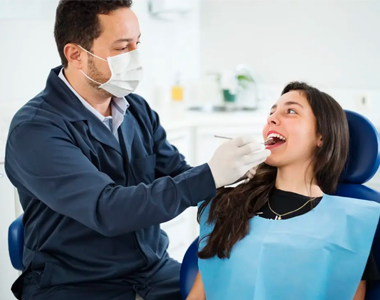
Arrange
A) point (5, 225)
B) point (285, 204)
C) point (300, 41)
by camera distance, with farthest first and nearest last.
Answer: point (300, 41)
point (5, 225)
point (285, 204)

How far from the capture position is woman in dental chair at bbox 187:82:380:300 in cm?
133

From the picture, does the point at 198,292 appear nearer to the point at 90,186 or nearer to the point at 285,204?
the point at 285,204

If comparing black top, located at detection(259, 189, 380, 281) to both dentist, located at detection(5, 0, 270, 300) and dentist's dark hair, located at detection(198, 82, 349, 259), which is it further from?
dentist, located at detection(5, 0, 270, 300)

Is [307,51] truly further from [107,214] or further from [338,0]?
[107,214]

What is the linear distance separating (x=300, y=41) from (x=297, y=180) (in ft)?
6.56

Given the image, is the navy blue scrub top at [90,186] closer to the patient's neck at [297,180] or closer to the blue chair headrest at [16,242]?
the blue chair headrest at [16,242]

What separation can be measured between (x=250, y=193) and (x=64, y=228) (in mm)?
599

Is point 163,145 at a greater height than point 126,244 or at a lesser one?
greater

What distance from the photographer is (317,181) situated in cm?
158

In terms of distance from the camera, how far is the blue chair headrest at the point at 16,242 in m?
1.55

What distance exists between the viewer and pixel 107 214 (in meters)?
1.27

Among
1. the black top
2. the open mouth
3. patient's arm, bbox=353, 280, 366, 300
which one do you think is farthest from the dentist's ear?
patient's arm, bbox=353, 280, 366, 300

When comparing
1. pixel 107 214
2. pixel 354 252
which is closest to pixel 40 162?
pixel 107 214

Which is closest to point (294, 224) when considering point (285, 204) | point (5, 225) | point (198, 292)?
point (285, 204)
